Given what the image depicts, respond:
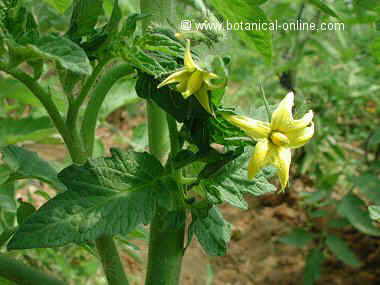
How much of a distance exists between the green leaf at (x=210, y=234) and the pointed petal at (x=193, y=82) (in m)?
0.20

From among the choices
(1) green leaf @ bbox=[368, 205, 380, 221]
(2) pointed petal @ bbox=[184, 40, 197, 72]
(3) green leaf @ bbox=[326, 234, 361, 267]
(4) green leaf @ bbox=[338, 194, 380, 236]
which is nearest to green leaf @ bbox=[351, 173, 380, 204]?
(4) green leaf @ bbox=[338, 194, 380, 236]

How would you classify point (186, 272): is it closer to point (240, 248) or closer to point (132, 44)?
point (240, 248)

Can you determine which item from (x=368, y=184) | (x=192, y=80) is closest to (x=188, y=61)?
(x=192, y=80)

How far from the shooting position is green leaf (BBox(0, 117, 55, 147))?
1095mm

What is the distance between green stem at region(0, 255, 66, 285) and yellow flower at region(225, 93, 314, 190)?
366 millimetres

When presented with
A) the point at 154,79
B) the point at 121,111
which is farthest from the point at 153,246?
the point at 121,111

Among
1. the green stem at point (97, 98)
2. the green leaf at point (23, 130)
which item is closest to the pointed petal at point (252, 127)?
the green stem at point (97, 98)

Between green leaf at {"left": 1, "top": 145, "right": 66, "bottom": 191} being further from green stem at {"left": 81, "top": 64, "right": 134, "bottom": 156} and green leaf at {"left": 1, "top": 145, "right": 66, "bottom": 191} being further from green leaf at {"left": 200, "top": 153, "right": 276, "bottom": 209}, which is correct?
green leaf at {"left": 200, "top": 153, "right": 276, "bottom": 209}

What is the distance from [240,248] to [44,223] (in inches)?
62.2

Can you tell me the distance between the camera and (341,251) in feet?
5.68

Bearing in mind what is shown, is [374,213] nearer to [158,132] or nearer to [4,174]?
[158,132]

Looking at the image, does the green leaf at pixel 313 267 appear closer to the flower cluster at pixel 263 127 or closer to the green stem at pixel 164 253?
the green stem at pixel 164 253

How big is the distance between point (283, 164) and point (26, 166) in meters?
0.42

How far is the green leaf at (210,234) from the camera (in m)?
0.67
